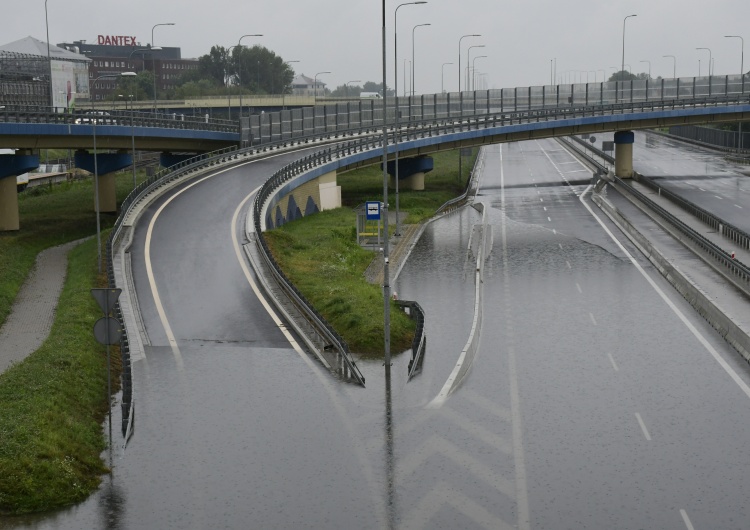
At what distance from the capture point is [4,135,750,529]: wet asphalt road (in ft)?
70.2

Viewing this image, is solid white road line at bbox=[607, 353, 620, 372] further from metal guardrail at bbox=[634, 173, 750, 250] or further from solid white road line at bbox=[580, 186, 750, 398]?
metal guardrail at bbox=[634, 173, 750, 250]

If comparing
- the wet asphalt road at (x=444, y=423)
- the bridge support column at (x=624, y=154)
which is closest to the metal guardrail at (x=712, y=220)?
the bridge support column at (x=624, y=154)

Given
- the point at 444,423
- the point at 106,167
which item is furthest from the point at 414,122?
the point at 444,423

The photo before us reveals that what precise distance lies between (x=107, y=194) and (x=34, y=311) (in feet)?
122

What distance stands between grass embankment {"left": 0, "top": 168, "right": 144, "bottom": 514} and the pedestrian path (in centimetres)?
49

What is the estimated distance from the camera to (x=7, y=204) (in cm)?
6562

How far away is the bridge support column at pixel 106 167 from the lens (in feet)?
246

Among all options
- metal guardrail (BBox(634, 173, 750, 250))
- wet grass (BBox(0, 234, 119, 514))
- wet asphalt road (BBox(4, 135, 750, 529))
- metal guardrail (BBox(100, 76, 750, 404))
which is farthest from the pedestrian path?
metal guardrail (BBox(634, 173, 750, 250))

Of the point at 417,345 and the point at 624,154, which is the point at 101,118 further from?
the point at 624,154

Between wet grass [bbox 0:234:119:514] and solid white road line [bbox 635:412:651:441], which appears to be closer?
wet grass [bbox 0:234:119:514]

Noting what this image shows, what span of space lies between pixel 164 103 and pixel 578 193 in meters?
106

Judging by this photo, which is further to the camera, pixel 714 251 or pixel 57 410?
pixel 714 251

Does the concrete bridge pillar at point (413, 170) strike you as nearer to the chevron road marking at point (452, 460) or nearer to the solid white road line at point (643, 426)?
the solid white road line at point (643, 426)

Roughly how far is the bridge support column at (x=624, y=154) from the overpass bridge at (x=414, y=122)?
3.5 inches
